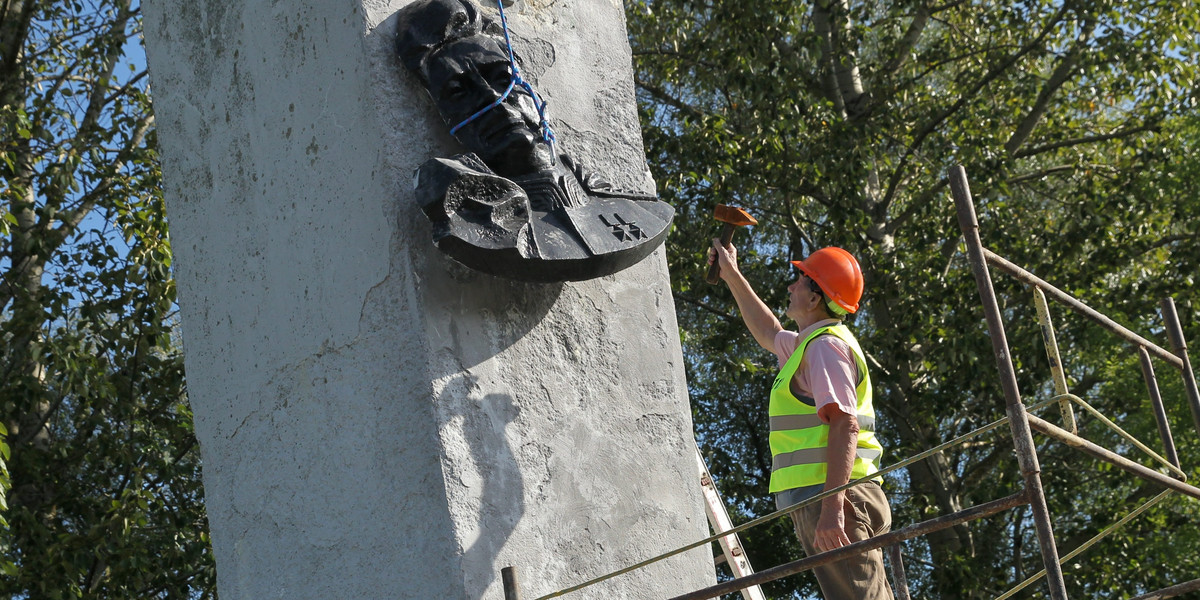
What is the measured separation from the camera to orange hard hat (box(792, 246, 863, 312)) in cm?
386

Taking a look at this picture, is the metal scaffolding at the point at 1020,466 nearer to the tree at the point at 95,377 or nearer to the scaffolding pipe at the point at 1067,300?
the scaffolding pipe at the point at 1067,300

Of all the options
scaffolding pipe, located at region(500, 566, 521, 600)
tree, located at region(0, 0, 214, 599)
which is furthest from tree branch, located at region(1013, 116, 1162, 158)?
scaffolding pipe, located at region(500, 566, 521, 600)

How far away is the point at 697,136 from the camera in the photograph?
944cm

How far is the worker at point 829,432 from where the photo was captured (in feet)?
11.5

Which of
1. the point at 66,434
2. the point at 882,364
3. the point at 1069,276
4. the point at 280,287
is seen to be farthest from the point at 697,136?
the point at 280,287

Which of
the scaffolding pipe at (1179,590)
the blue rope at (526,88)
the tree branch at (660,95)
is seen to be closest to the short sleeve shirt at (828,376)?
the scaffolding pipe at (1179,590)

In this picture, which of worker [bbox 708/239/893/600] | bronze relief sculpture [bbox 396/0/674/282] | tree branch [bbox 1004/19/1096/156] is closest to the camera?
bronze relief sculpture [bbox 396/0/674/282]

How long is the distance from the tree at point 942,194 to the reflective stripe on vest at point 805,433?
5.37 meters

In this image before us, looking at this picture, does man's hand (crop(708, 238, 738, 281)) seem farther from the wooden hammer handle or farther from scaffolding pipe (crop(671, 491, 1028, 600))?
scaffolding pipe (crop(671, 491, 1028, 600))

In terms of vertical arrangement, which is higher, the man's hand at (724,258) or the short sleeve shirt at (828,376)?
the man's hand at (724,258)

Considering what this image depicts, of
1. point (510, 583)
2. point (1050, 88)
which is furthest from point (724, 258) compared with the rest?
point (1050, 88)

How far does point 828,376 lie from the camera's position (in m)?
3.56

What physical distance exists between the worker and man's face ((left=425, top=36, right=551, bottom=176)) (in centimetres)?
106

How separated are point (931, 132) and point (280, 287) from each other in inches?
337
